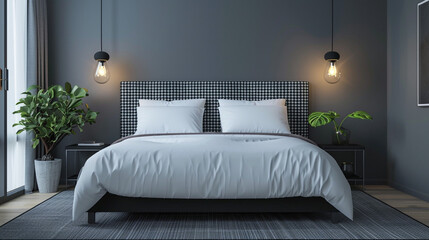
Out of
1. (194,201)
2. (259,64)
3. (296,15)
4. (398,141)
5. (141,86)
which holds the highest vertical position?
(296,15)

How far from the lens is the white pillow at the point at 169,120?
391 cm

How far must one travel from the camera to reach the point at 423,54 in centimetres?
359

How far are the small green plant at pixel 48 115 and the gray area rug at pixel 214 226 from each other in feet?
3.39

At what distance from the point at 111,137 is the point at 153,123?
0.85 metres

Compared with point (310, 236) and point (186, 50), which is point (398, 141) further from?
point (186, 50)

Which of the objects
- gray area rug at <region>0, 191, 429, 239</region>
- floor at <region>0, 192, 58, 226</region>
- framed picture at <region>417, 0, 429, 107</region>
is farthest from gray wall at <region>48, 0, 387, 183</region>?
gray area rug at <region>0, 191, 429, 239</region>

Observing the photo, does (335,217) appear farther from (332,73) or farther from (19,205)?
(19,205)

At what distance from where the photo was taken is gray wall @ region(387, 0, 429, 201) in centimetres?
368

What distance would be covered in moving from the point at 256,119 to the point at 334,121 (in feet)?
3.39

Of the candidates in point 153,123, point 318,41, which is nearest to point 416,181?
point 318,41

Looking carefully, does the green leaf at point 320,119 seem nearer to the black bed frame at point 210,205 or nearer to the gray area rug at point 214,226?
the gray area rug at point 214,226

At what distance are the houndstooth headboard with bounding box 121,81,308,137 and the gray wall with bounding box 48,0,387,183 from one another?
4.6 inches

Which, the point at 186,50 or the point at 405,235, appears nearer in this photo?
the point at 405,235

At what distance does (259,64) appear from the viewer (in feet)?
14.7
